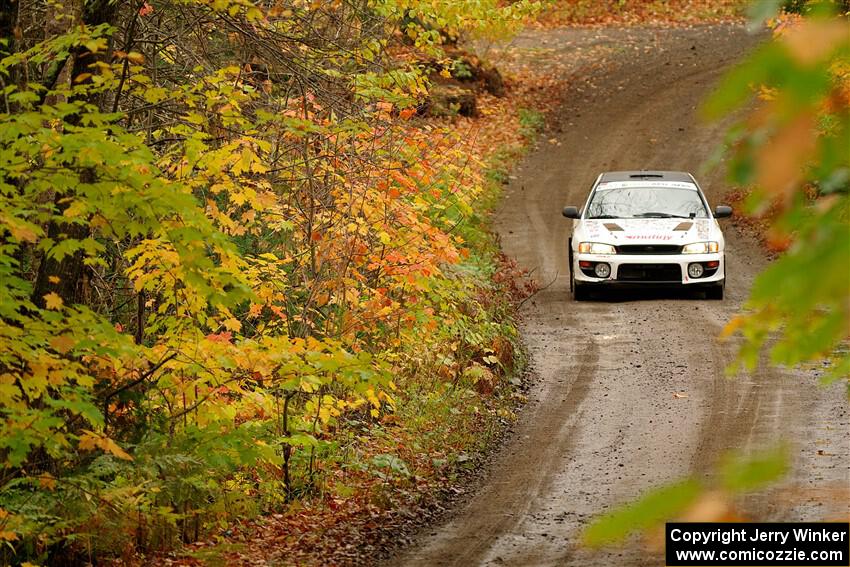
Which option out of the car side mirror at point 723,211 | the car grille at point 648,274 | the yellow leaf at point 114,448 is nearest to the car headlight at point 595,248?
the car grille at point 648,274

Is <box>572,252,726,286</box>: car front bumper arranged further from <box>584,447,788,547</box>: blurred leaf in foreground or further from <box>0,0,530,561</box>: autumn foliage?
<box>584,447,788,547</box>: blurred leaf in foreground

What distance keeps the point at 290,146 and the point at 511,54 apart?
25.7 metres

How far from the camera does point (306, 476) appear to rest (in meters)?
9.09

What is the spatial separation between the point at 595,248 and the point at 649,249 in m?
0.78

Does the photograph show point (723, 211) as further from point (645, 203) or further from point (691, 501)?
point (691, 501)

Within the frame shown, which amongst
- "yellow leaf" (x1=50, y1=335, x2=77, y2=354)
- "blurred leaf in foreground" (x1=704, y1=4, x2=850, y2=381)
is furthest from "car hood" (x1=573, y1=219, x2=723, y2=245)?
"blurred leaf in foreground" (x1=704, y1=4, x2=850, y2=381)

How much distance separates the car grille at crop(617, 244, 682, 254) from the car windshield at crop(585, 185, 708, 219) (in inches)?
30.0

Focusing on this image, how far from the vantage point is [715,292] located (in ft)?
54.4

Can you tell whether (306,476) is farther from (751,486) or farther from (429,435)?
(751,486)

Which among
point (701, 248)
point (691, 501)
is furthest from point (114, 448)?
point (701, 248)

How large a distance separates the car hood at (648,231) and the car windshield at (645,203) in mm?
252

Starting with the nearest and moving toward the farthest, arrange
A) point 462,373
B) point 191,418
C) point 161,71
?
1. point 191,418
2. point 161,71
3. point 462,373

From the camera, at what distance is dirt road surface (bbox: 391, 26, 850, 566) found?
820cm

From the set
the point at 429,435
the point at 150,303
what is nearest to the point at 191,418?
the point at 150,303
